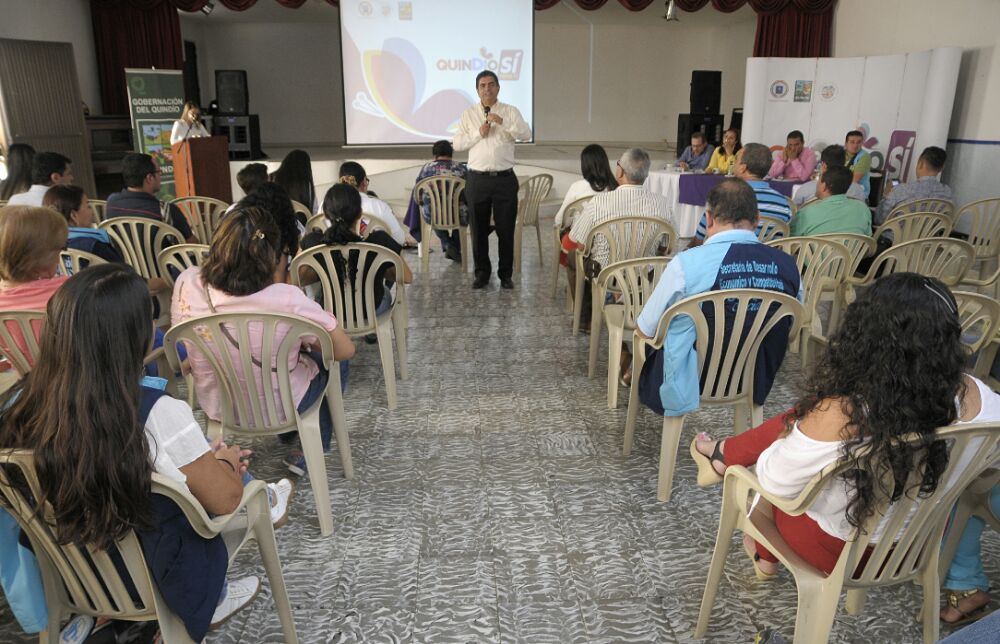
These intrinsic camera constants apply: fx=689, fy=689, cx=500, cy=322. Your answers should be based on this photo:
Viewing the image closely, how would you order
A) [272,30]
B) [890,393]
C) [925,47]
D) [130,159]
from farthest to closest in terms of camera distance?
[272,30]
[925,47]
[130,159]
[890,393]

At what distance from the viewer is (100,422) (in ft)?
3.92

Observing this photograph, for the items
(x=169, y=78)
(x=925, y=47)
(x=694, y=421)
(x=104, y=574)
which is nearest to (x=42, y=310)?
(x=104, y=574)

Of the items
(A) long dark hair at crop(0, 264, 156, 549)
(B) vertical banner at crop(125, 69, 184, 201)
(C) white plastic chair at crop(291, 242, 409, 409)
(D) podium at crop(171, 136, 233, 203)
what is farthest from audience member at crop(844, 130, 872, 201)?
(B) vertical banner at crop(125, 69, 184, 201)

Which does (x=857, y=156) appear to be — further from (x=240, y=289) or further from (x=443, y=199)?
(x=240, y=289)

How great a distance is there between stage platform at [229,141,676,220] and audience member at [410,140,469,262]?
308 centimetres

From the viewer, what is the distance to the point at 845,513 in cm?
138

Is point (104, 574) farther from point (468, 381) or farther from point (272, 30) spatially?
point (272, 30)

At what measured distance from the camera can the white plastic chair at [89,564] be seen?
123 centimetres

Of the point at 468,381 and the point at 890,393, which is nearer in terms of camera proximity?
the point at 890,393

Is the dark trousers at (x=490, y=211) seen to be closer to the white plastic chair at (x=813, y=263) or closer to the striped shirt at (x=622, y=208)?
the striped shirt at (x=622, y=208)

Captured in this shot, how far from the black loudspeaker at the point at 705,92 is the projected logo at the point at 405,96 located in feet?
11.6

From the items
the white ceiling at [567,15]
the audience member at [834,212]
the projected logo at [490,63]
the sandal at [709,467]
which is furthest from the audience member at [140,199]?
the white ceiling at [567,15]

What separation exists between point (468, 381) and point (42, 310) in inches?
74.1

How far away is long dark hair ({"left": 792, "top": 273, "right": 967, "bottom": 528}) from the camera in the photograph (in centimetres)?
129
